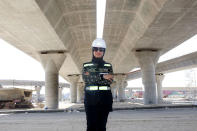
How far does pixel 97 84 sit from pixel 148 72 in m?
34.5

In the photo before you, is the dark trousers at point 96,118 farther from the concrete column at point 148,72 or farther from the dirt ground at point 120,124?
the concrete column at point 148,72

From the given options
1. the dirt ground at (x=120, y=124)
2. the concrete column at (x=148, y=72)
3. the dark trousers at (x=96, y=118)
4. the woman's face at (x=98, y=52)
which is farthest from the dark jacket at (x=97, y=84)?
the concrete column at (x=148, y=72)

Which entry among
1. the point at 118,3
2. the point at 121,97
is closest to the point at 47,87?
the point at 118,3

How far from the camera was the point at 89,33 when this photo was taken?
31.8 metres

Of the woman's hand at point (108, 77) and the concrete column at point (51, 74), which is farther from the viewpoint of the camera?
the concrete column at point (51, 74)

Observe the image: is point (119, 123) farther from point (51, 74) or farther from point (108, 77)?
point (51, 74)

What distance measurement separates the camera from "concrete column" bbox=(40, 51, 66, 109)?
1377 inches

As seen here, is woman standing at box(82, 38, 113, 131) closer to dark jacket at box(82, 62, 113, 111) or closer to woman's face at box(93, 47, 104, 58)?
dark jacket at box(82, 62, 113, 111)

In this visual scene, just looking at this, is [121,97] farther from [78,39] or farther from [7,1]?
[7,1]

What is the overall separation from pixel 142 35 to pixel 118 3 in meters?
7.83

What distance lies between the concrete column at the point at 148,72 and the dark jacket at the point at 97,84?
3363 cm

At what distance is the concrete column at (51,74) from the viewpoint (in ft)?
115

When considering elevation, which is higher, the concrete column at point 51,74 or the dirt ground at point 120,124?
the concrete column at point 51,74

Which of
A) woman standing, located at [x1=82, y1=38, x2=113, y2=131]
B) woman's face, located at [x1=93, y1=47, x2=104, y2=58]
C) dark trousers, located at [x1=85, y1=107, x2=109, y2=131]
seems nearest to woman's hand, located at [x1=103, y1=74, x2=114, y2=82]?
woman standing, located at [x1=82, y1=38, x2=113, y2=131]
